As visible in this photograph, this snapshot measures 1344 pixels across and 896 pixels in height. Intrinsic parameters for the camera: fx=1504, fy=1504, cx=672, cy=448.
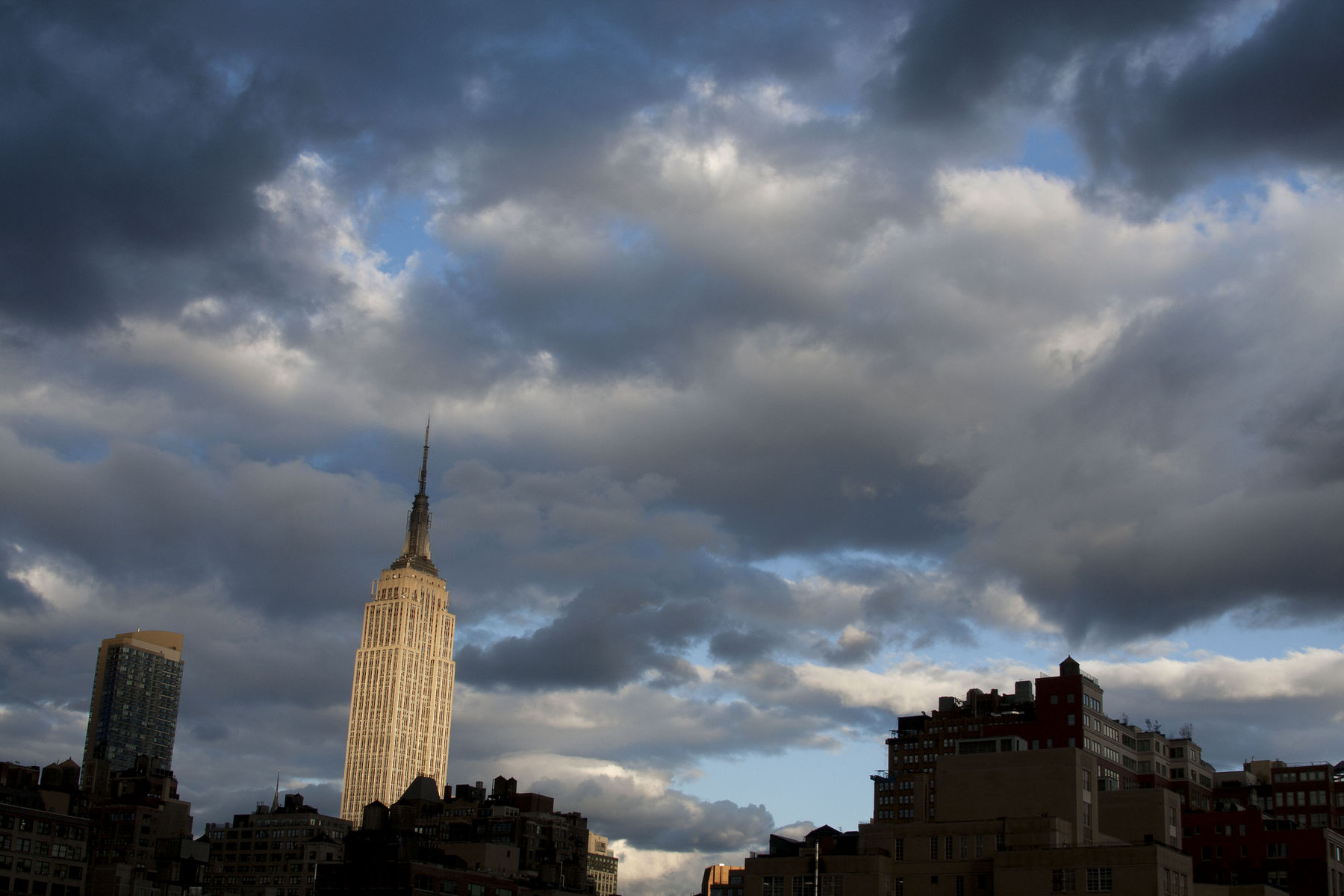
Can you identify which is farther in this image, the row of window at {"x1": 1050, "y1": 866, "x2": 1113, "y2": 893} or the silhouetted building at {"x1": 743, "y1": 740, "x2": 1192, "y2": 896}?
the silhouetted building at {"x1": 743, "y1": 740, "x2": 1192, "y2": 896}

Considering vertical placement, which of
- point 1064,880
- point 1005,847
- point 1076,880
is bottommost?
point 1064,880

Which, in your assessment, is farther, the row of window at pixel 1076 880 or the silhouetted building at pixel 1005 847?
the silhouetted building at pixel 1005 847

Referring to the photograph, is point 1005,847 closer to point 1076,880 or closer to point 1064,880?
point 1064,880

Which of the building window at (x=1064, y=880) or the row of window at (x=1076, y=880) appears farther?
the building window at (x=1064, y=880)

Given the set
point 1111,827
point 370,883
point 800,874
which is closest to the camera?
point 800,874

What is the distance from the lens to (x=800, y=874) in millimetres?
155625

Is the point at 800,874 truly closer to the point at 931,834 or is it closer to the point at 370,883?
the point at 931,834

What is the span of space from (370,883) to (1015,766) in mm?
83054

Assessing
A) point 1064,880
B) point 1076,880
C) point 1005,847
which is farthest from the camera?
point 1005,847

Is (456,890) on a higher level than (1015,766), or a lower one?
lower

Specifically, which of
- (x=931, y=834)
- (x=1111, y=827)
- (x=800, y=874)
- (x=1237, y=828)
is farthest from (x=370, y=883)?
(x=1237, y=828)

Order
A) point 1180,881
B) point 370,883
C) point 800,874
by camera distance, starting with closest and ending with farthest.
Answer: point 1180,881 → point 800,874 → point 370,883

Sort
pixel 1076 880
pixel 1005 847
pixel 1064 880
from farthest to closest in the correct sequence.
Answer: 1. pixel 1005 847
2. pixel 1064 880
3. pixel 1076 880

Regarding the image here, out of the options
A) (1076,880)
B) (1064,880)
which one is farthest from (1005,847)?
(1076,880)
